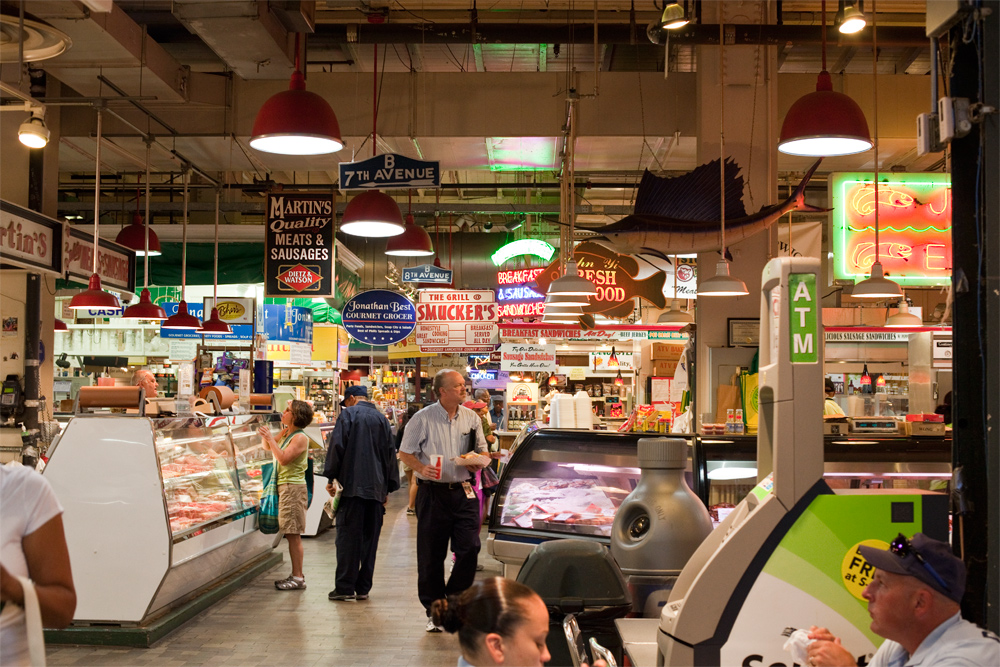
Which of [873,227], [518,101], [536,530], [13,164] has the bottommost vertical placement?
[536,530]

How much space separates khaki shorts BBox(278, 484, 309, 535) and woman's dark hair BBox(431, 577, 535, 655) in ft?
19.9

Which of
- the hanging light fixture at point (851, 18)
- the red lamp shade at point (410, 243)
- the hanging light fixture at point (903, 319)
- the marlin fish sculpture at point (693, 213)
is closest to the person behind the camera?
the hanging light fixture at point (851, 18)

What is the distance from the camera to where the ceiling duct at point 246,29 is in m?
6.81

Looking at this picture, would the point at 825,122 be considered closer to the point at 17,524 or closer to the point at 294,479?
the point at 17,524

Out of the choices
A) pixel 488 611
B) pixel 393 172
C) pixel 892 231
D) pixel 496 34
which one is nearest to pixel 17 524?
pixel 488 611

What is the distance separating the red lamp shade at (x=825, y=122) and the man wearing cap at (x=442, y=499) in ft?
10.0

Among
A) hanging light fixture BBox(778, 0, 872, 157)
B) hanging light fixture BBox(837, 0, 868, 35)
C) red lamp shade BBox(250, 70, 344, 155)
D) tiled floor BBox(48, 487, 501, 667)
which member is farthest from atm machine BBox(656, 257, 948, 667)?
hanging light fixture BBox(837, 0, 868, 35)

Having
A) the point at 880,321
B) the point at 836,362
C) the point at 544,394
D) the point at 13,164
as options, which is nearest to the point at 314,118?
the point at 13,164

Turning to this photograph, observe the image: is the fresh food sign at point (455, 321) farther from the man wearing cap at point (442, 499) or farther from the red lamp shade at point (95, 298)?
the man wearing cap at point (442, 499)

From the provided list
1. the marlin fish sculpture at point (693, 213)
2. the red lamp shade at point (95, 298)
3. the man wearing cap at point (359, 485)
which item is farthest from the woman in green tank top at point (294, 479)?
the marlin fish sculpture at point (693, 213)

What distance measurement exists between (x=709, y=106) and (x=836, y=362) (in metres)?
7.81

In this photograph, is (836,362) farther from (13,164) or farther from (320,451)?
(13,164)

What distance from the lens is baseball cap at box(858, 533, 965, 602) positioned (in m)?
2.52

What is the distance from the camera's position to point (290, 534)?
26.9 ft
